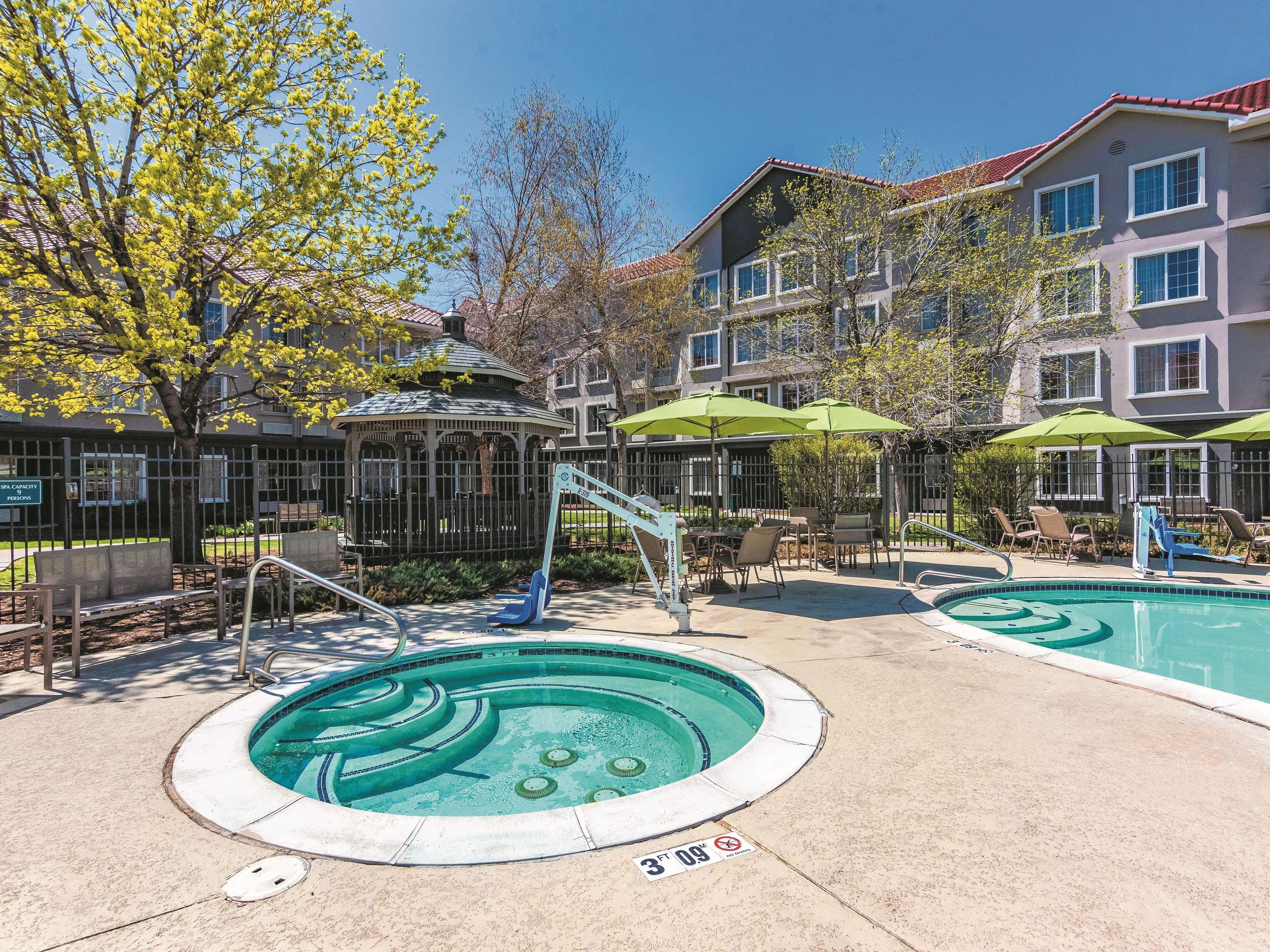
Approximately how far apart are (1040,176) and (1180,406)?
35.0 feet

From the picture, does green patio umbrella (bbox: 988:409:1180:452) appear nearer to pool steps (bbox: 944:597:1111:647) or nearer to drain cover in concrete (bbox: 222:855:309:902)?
pool steps (bbox: 944:597:1111:647)

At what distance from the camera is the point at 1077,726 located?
4.57 m

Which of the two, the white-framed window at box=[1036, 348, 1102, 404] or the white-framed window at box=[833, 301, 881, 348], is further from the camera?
the white-framed window at box=[1036, 348, 1102, 404]

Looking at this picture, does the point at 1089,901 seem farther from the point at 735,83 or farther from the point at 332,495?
the point at 332,495

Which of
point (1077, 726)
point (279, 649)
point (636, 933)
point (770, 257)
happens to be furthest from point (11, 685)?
point (770, 257)

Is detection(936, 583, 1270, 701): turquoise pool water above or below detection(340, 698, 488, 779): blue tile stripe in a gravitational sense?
below

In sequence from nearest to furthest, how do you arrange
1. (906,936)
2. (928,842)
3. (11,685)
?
(906,936), (928,842), (11,685)

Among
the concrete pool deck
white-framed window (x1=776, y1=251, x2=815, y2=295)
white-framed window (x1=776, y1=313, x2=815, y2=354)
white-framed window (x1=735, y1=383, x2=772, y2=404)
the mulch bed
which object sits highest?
white-framed window (x1=776, y1=251, x2=815, y2=295)

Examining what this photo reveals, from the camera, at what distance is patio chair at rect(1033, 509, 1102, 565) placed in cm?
1302

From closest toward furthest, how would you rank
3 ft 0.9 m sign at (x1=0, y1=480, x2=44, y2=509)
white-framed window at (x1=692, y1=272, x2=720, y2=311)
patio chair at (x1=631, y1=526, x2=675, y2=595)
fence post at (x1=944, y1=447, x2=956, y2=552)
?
3 ft 0.9 m sign at (x1=0, y1=480, x2=44, y2=509)
patio chair at (x1=631, y1=526, x2=675, y2=595)
fence post at (x1=944, y1=447, x2=956, y2=552)
white-framed window at (x1=692, y1=272, x2=720, y2=311)

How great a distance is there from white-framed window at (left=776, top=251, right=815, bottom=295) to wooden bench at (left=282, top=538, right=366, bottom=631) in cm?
1870

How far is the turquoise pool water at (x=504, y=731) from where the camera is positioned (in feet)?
14.2

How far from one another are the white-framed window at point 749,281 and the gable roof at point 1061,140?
526 cm

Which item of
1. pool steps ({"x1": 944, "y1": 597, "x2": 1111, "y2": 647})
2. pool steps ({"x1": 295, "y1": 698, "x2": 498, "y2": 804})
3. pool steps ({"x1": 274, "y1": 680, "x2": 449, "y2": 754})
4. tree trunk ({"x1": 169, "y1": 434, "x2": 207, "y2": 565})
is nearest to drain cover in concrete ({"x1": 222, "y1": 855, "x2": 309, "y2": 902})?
pool steps ({"x1": 295, "y1": 698, "x2": 498, "y2": 804})
